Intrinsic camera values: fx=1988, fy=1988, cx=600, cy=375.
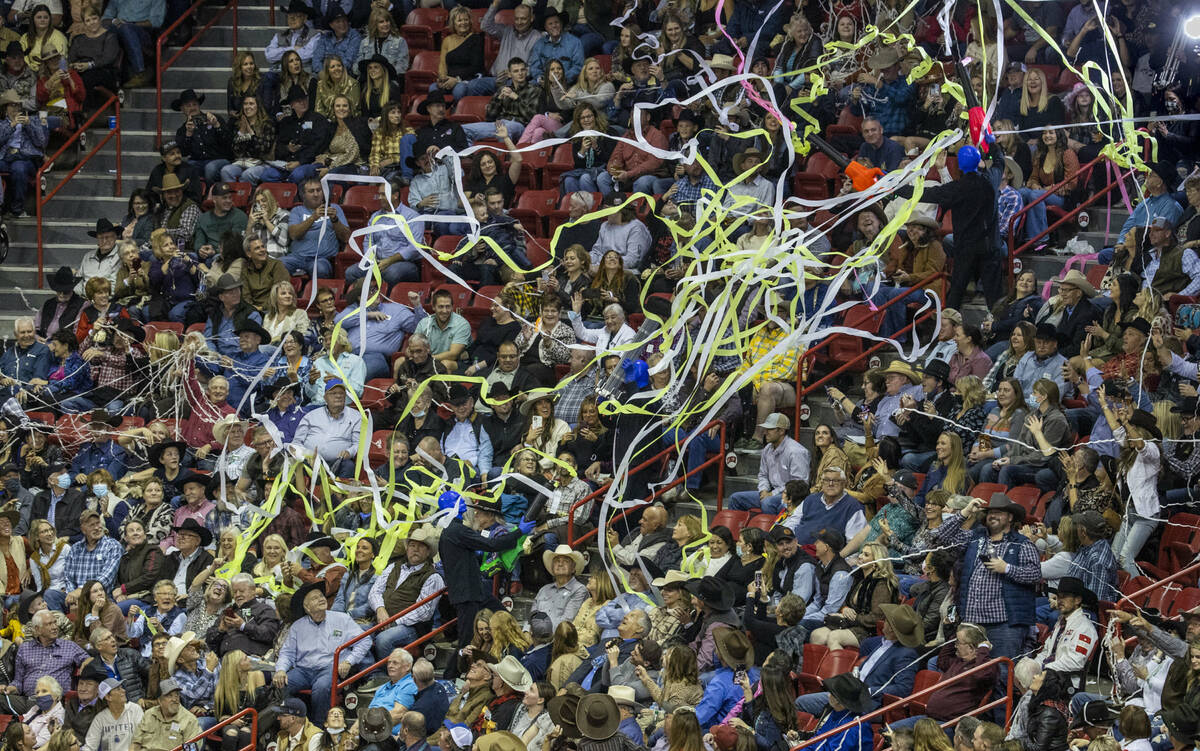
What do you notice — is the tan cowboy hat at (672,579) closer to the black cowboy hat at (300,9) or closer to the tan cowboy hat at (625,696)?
the tan cowboy hat at (625,696)

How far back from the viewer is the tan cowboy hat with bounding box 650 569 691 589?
40.8ft

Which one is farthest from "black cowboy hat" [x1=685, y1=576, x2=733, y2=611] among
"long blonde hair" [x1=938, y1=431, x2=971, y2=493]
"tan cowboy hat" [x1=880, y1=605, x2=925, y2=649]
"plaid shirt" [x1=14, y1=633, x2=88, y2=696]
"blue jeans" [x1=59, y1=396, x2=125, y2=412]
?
"blue jeans" [x1=59, y1=396, x2=125, y2=412]

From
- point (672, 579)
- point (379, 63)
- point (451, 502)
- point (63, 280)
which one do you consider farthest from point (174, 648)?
point (379, 63)

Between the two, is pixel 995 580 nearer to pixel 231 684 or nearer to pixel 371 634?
pixel 371 634

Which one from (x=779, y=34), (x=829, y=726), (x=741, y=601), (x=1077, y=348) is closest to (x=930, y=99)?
(x=779, y=34)

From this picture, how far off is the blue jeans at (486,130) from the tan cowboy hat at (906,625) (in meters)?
7.04

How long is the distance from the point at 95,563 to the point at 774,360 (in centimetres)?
516

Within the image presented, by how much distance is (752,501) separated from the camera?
1370cm

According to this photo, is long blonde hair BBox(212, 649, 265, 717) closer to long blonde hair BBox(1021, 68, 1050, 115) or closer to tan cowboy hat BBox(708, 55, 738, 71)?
tan cowboy hat BBox(708, 55, 738, 71)

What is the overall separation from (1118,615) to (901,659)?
1.48 meters

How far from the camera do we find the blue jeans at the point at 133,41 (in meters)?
19.3

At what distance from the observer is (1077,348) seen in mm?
13258

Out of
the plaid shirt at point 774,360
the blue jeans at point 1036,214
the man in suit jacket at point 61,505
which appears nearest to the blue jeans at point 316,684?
the man in suit jacket at point 61,505

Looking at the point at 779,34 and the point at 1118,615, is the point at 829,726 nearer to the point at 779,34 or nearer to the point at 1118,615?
the point at 1118,615
